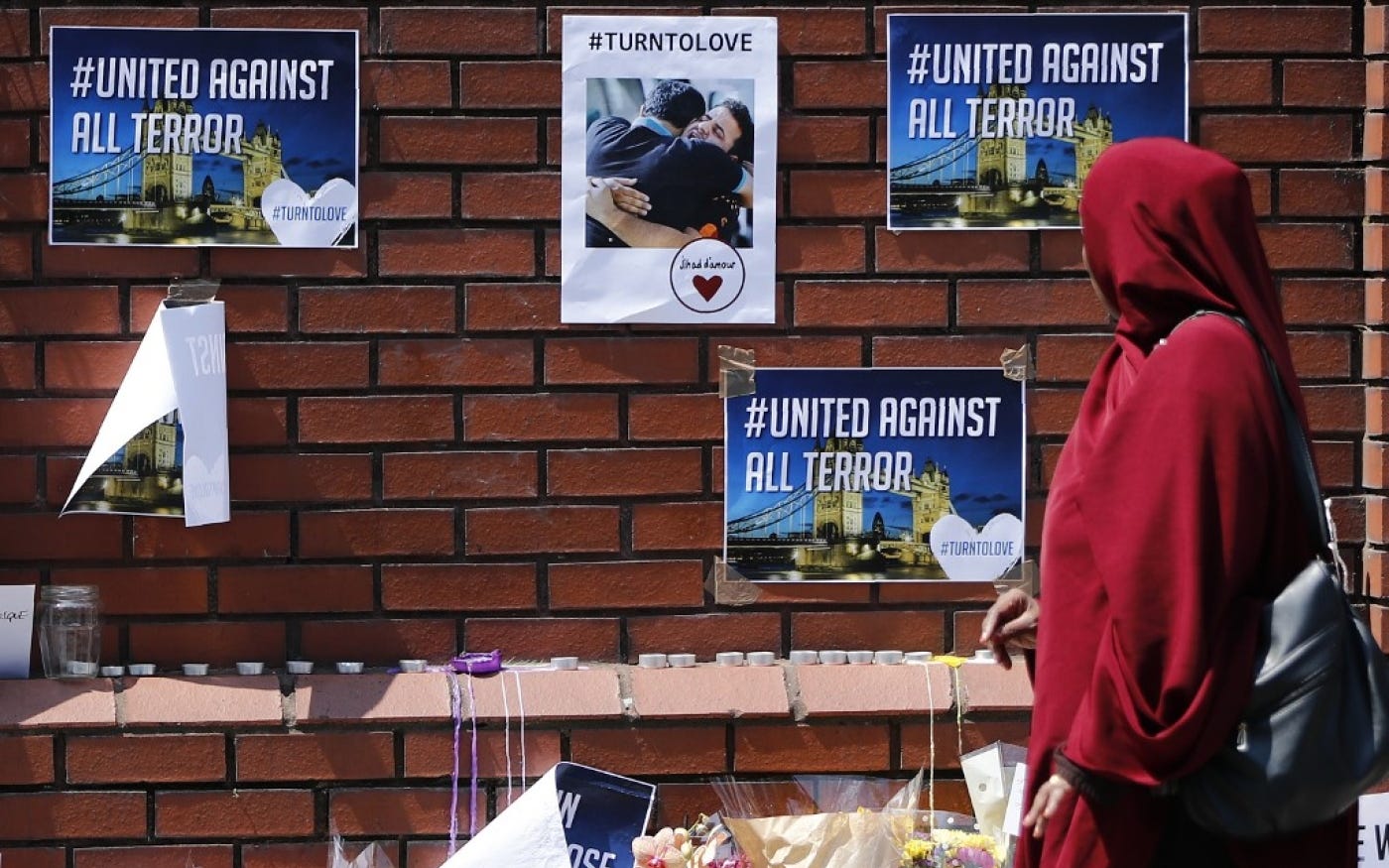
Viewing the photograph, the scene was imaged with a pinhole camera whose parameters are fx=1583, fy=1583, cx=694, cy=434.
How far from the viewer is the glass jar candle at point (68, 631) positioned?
134 inches

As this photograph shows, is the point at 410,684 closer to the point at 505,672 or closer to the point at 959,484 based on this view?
the point at 505,672

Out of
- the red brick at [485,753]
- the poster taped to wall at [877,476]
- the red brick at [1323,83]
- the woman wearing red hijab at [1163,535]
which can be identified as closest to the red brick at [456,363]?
the poster taped to wall at [877,476]

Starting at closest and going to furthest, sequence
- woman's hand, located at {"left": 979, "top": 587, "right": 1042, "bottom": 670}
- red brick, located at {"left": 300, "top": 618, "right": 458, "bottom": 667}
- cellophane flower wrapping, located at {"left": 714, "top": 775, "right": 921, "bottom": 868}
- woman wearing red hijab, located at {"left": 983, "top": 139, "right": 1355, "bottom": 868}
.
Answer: woman wearing red hijab, located at {"left": 983, "top": 139, "right": 1355, "bottom": 868} → woman's hand, located at {"left": 979, "top": 587, "right": 1042, "bottom": 670} → cellophane flower wrapping, located at {"left": 714, "top": 775, "right": 921, "bottom": 868} → red brick, located at {"left": 300, "top": 618, "right": 458, "bottom": 667}

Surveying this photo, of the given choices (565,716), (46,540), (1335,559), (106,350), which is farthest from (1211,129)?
(46,540)

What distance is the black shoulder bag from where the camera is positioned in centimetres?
205

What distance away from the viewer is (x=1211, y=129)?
139 inches

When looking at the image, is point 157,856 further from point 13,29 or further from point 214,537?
point 13,29

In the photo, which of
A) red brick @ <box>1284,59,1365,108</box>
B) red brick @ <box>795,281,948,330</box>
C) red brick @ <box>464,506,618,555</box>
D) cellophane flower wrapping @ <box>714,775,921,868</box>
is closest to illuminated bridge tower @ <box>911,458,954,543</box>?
red brick @ <box>795,281,948,330</box>

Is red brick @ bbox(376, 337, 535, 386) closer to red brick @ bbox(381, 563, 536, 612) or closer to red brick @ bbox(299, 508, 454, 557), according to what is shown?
red brick @ bbox(299, 508, 454, 557)

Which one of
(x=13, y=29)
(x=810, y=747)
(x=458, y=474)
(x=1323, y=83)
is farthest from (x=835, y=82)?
(x=13, y=29)

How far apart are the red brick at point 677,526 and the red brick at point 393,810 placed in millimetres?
686

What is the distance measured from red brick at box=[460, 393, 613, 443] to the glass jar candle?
2.95ft

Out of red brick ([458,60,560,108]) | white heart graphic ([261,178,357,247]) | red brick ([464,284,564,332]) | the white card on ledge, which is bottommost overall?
the white card on ledge

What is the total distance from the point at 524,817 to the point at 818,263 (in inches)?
53.3
